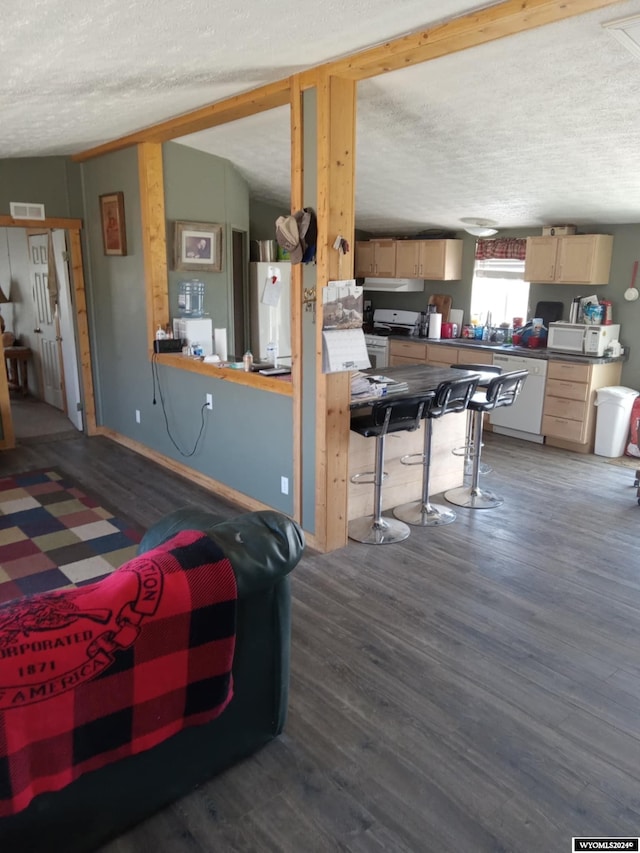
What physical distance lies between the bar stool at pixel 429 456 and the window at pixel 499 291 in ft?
9.83

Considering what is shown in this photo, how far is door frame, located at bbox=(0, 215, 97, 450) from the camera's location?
5.61 meters

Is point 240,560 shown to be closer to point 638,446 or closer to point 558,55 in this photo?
point 558,55

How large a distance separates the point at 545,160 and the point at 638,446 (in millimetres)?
2494

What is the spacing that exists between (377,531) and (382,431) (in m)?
0.69

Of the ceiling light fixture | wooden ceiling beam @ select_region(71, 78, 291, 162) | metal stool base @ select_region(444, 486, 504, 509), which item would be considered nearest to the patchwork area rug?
metal stool base @ select_region(444, 486, 504, 509)

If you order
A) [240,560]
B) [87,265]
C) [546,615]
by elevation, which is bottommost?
[546,615]

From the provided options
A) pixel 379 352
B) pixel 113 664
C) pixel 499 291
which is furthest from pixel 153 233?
pixel 113 664

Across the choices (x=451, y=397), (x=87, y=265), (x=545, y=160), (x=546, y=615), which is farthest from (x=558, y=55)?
(x=87, y=265)

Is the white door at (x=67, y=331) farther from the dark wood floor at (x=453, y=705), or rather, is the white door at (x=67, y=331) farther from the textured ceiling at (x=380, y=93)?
the dark wood floor at (x=453, y=705)

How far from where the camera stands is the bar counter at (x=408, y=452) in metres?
4.04

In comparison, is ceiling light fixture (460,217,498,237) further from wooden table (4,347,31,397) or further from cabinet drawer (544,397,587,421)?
wooden table (4,347,31,397)

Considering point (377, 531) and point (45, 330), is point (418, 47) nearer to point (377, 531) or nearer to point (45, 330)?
point (377, 531)

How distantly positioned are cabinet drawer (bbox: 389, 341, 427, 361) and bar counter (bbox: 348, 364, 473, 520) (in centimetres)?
204

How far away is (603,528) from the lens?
13.5 feet
